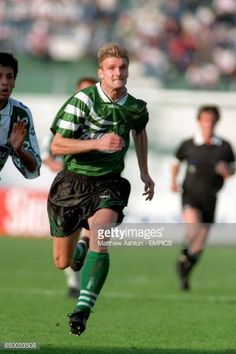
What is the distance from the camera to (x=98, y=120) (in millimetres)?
8375

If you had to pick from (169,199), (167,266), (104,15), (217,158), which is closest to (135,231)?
(217,158)

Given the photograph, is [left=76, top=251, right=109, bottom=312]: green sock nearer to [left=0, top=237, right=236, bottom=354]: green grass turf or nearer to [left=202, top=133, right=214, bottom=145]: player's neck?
[left=0, top=237, right=236, bottom=354]: green grass turf

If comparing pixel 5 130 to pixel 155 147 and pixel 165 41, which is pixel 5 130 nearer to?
pixel 155 147

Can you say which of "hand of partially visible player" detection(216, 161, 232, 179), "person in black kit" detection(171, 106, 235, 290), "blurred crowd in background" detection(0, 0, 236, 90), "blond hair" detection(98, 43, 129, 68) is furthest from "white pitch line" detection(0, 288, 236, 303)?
"blurred crowd in background" detection(0, 0, 236, 90)

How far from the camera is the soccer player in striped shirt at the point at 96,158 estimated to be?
8031 millimetres

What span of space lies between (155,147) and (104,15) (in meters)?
8.59

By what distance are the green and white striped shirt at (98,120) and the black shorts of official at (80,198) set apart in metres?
0.10

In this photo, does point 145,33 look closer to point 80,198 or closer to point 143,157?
point 143,157

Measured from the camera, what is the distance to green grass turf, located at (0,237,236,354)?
877cm

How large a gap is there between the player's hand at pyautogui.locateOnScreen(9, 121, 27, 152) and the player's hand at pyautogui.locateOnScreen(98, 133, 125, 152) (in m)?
0.55

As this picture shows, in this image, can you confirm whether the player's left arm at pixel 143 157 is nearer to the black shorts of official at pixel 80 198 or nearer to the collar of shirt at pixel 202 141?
the black shorts of official at pixel 80 198

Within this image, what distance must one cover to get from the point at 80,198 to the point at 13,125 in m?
1.04

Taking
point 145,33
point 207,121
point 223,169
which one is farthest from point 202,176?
point 145,33

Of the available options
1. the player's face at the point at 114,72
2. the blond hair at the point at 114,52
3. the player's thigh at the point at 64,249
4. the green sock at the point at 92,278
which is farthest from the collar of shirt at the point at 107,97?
the player's thigh at the point at 64,249
